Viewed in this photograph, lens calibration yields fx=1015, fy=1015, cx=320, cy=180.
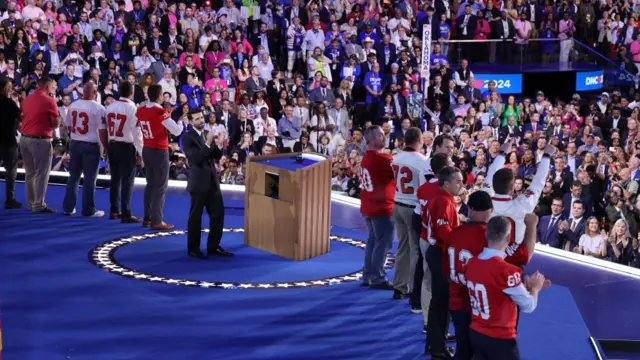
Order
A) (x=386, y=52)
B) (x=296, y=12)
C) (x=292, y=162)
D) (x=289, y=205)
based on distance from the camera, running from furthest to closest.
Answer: (x=296, y=12) < (x=386, y=52) < (x=292, y=162) < (x=289, y=205)

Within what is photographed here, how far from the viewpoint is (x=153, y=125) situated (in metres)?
10.3

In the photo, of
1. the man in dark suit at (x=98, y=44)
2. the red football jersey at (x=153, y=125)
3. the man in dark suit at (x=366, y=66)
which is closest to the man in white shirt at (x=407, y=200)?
the red football jersey at (x=153, y=125)

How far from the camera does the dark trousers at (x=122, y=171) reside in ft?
35.3

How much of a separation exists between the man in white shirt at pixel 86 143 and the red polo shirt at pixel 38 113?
264 mm

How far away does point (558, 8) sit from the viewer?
79.3 ft

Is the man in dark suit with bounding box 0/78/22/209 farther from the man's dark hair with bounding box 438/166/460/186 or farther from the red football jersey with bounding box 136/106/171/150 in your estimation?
the man's dark hair with bounding box 438/166/460/186

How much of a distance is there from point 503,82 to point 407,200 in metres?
14.8

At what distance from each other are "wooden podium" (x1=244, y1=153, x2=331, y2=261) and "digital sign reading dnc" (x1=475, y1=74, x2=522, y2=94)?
12.4m

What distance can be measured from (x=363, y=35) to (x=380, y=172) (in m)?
12.3

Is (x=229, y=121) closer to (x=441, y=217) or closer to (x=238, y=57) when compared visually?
(x=238, y=57)

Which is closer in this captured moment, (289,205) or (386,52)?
(289,205)

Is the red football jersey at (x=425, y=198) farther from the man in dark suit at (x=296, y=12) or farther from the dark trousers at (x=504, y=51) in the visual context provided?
the dark trousers at (x=504, y=51)

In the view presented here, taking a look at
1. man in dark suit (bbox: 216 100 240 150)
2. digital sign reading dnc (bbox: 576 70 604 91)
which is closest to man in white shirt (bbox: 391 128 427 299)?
man in dark suit (bbox: 216 100 240 150)

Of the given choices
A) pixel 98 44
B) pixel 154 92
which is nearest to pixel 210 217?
pixel 154 92
